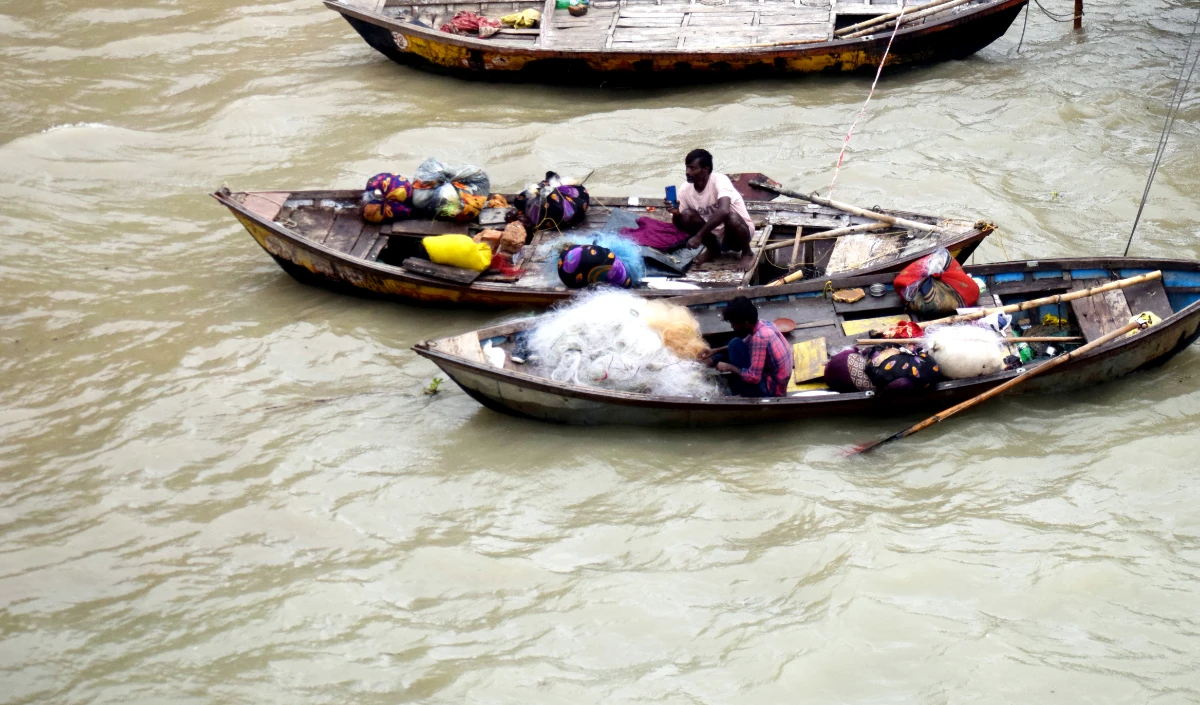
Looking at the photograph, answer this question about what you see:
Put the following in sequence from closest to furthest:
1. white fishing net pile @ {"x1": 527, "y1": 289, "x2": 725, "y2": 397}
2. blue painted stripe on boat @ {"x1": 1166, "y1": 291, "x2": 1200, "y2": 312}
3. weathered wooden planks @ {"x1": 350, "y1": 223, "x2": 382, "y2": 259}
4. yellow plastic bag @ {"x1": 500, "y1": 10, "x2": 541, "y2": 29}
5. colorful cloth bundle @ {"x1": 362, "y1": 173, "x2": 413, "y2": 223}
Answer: white fishing net pile @ {"x1": 527, "y1": 289, "x2": 725, "y2": 397} → blue painted stripe on boat @ {"x1": 1166, "y1": 291, "x2": 1200, "y2": 312} → weathered wooden planks @ {"x1": 350, "y1": 223, "x2": 382, "y2": 259} → colorful cloth bundle @ {"x1": 362, "y1": 173, "x2": 413, "y2": 223} → yellow plastic bag @ {"x1": 500, "y1": 10, "x2": 541, "y2": 29}

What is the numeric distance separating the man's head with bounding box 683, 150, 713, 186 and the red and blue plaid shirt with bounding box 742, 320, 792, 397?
1.78 m

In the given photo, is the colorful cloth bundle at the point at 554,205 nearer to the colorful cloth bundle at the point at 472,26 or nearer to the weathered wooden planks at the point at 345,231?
the weathered wooden planks at the point at 345,231

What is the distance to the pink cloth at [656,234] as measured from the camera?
8078 mm

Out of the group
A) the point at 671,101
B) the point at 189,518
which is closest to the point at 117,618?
the point at 189,518

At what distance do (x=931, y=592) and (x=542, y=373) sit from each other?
2854mm

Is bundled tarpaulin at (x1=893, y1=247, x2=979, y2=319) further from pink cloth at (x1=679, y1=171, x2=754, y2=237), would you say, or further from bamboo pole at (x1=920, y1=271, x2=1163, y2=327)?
pink cloth at (x1=679, y1=171, x2=754, y2=237)

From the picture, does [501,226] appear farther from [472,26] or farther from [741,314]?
[472,26]

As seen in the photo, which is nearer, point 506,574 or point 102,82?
point 506,574

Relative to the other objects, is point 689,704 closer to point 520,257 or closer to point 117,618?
point 117,618

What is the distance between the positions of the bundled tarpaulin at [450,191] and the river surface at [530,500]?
0.91m

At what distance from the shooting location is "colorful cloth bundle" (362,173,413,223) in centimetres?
838

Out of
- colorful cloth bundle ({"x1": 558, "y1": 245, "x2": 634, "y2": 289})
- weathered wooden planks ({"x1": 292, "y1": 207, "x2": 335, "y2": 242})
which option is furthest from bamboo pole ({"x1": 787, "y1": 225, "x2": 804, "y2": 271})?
weathered wooden planks ({"x1": 292, "y1": 207, "x2": 335, "y2": 242})

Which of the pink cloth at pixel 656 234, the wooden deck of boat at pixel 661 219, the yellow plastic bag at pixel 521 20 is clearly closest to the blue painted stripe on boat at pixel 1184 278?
the wooden deck of boat at pixel 661 219

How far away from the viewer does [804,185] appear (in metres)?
9.80
